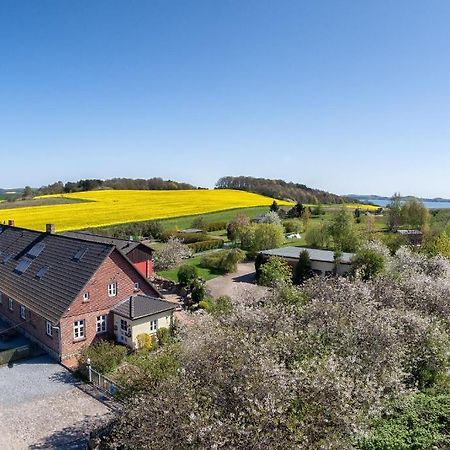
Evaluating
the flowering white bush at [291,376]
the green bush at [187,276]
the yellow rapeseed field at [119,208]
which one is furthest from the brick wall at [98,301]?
the yellow rapeseed field at [119,208]

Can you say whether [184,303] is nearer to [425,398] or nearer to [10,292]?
[10,292]

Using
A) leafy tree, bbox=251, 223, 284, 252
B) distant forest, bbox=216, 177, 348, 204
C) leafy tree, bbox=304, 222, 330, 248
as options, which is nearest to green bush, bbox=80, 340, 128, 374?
leafy tree, bbox=251, 223, 284, 252

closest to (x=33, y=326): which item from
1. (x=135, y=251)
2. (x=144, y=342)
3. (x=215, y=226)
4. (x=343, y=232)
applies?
(x=144, y=342)

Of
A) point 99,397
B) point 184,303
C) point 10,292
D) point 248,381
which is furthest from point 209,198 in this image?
point 248,381

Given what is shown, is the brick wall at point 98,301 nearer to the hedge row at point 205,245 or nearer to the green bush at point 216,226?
the hedge row at point 205,245

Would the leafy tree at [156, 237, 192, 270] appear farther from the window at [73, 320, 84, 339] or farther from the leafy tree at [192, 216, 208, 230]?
the window at [73, 320, 84, 339]
